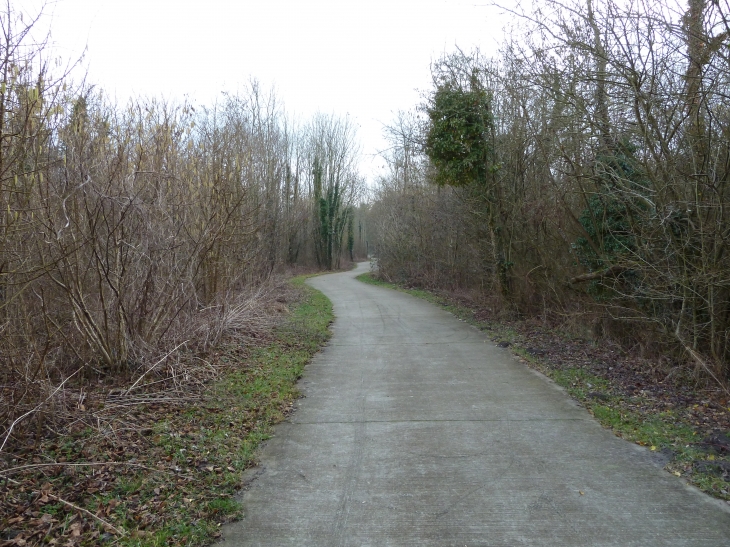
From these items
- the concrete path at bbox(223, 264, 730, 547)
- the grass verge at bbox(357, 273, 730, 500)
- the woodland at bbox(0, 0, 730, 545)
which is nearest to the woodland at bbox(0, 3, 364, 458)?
the woodland at bbox(0, 0, 730, 545)

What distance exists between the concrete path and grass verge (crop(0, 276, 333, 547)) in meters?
0.27

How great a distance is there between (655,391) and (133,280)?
739 cm

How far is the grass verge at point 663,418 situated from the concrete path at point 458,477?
0.62 feet

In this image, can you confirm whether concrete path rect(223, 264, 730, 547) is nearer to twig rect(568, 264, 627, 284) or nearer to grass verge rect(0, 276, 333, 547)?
grass verge rect(0, 276, 333, 547)

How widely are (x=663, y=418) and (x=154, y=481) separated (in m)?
5.48

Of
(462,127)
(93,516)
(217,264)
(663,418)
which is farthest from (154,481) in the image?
(462,127)

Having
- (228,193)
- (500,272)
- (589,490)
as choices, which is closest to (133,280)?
(228,193)

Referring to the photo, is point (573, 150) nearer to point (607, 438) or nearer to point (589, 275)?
point (589, 275)

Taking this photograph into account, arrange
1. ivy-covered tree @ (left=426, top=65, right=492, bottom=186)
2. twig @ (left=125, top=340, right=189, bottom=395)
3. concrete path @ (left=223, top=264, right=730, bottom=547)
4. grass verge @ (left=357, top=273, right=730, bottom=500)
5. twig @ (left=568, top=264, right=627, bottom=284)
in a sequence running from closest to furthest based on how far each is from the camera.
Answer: concrete path @ (left=223, top=264, right=730, bottom=547), grass verge @ (left=357, top=273, right=730, bottom=500), twig @ (left=125, top=340, right=189, bottom=395), twig @ (left=568, top=264, right=627, bottom=284), ivy-covered tree @ (left=426, top=65, right=492, bottom=186)

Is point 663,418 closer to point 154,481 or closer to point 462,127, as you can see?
point 154,481

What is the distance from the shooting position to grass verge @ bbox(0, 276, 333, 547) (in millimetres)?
4055

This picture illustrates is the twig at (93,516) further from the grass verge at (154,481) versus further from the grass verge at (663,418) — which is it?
the grass verge at (663,418)

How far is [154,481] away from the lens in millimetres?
4867

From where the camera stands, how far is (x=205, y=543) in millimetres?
3990
